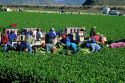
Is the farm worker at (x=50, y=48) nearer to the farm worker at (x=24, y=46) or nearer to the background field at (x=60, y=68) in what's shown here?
the farm worker at (x=24, y=46)

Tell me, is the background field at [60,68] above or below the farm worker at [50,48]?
above

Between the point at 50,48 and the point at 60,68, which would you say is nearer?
the point at 60,68

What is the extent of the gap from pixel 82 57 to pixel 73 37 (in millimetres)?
9782

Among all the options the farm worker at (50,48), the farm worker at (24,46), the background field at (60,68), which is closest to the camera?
the background field at (60,68)

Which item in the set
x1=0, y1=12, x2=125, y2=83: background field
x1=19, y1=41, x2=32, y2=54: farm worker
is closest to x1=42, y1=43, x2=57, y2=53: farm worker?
x1=19, y1=41, x2=32, y2=54: farm worker

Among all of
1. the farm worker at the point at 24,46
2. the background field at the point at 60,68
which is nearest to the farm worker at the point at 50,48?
the farm worker at the point at 24,46

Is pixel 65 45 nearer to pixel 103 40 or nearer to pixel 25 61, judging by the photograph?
pixel 103 40

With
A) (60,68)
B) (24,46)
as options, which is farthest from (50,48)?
(60,68)

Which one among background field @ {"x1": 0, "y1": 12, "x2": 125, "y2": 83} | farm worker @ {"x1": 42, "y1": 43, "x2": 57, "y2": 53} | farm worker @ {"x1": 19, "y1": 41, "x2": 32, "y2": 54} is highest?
background field @ {"x1": 0, "y1": 12, "x2": 125, "y2": 83}

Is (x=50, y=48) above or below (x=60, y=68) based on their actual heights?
below

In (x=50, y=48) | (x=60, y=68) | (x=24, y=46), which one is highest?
(x=60, y=68)

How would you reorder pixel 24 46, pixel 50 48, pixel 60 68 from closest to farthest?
1. pixel 60 68
2. pixel 24 46
3. pixel 50 48

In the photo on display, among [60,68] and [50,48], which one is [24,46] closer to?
[50,48]

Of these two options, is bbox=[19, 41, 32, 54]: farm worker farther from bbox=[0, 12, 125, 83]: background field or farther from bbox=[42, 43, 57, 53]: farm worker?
bbox=[0, 12, 125, 83]: background field
